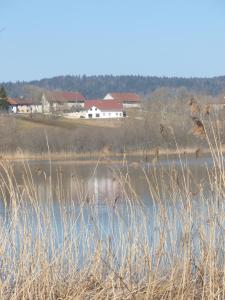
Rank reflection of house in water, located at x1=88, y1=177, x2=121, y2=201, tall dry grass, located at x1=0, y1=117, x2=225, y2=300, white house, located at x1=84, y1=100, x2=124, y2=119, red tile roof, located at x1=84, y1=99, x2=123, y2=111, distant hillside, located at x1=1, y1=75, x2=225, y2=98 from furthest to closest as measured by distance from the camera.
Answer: distant hillside, located at x1=1, y1=75, x2=225, y2=98, red tile roof, located at x1=84, y1=99, x2=123, y2=111, white house, located at x1=84, y1=100, x2=124, y2=119, reflection of house in water, located at x1=88, y1=177, x2=121, y2=201, tall dry grass, located at x1=0, y1=117, x2=225, y2=300

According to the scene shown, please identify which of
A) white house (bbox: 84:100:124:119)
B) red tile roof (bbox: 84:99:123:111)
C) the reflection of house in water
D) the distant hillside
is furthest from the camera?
the distant hillside

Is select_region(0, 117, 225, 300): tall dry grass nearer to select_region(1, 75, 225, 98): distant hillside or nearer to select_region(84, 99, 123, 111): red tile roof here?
select_region(84, 99, 123, 111): red tile roof

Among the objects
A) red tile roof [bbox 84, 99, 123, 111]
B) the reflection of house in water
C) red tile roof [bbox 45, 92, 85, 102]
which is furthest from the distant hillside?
the reflection of house in water

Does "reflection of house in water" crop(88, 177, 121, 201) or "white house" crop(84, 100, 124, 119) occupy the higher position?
"reflection of house in water" crop(88, 177, 121, 201)

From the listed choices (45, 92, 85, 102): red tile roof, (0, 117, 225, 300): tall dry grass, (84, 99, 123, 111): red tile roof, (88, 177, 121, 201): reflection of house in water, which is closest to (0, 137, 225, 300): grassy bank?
(0, 117, 225, 300): tall dry grass

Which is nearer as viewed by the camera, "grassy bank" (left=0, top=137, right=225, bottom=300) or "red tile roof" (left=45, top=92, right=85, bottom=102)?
"grassy bank" (left=0, top=137, right=225, bottom=300)

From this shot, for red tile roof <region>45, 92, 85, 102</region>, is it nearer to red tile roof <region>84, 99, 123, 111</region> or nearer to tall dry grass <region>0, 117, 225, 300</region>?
red tile roof <region>84, 99, 123, 111</region>

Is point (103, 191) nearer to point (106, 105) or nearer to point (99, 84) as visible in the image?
point (106, 105)

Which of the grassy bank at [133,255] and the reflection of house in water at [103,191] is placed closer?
the grassy bank at [133,255]

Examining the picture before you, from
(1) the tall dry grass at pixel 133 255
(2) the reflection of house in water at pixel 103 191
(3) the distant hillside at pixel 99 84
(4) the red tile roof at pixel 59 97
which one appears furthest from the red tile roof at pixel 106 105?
(1) the tall dry grass at pixel 133 255

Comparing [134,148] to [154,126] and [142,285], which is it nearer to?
[154,126]

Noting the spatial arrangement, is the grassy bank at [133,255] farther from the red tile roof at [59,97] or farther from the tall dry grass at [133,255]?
the red tile roof at [59,97]

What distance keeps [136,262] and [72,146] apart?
28179mm

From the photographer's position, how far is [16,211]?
5426mm
